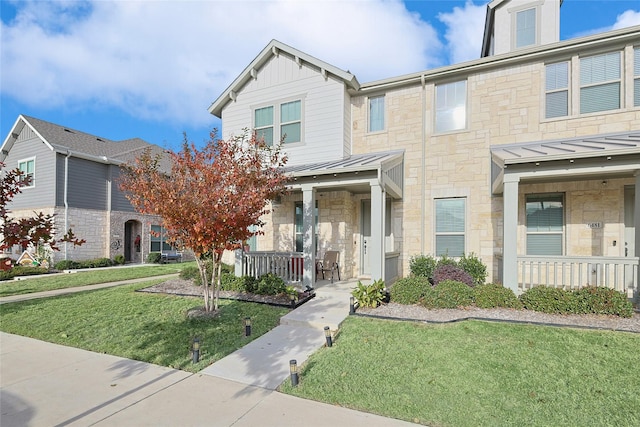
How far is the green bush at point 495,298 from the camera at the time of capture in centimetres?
663

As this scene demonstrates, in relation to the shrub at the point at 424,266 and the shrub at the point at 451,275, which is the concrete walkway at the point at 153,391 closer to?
the shrub at the point at 451,275

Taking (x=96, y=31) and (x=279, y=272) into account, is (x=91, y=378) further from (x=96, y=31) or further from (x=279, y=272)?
(x=96, y=31)

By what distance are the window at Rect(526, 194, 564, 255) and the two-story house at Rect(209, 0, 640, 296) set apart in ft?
0.09

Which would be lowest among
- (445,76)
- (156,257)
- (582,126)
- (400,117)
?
(156,257)

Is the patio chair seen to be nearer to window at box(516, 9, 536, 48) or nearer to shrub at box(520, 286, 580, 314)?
shrub at box(520, 286, 580, 314)

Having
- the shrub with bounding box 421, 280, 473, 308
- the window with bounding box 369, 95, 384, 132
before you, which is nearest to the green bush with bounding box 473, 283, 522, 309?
the shrub with bounding box 421, 280, 473, 308

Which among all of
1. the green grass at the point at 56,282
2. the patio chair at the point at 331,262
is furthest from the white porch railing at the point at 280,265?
the green grass at the point at 56,282

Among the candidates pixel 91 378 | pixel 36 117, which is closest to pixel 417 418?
pixel 91 378

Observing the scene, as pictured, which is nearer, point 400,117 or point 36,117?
point 400,117

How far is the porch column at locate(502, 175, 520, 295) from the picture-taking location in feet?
23.2

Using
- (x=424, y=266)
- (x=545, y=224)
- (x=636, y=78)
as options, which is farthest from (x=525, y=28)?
(x=424, y=266)

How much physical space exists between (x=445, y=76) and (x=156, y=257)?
723 inches

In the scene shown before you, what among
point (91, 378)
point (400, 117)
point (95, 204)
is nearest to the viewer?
point (91, 378)

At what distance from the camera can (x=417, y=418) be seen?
3.31m
